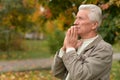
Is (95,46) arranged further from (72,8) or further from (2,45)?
(2,45)

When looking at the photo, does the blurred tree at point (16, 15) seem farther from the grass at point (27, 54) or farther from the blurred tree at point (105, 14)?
the blurred tree at point (105, 14)

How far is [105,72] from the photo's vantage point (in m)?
3.70

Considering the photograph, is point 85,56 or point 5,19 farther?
point 5,19

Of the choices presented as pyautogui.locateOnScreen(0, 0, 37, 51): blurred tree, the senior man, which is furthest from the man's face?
pyautogui.locateOnScreen(0, 0, 37, 51): blurred tree

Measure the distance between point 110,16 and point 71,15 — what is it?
3.33 ft

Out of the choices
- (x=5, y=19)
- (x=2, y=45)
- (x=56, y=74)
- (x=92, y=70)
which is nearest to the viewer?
(x=92, y=70)

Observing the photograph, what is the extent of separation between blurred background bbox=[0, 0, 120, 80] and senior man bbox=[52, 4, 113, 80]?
3354 millimetres

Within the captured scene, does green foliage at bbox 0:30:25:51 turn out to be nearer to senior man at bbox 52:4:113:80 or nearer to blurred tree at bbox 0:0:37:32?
blurred tree at bbox 0:0:37:32

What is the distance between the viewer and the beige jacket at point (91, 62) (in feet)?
11.6

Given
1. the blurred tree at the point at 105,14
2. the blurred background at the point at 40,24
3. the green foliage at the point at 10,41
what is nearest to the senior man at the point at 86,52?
the blurred background at the point at 40,24

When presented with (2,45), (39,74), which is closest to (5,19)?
(2,45)

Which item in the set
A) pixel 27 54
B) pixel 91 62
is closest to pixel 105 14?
pixel 91 62

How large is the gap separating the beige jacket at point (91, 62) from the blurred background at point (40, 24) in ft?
11.3

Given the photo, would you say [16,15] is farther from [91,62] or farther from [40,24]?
[91,62]
